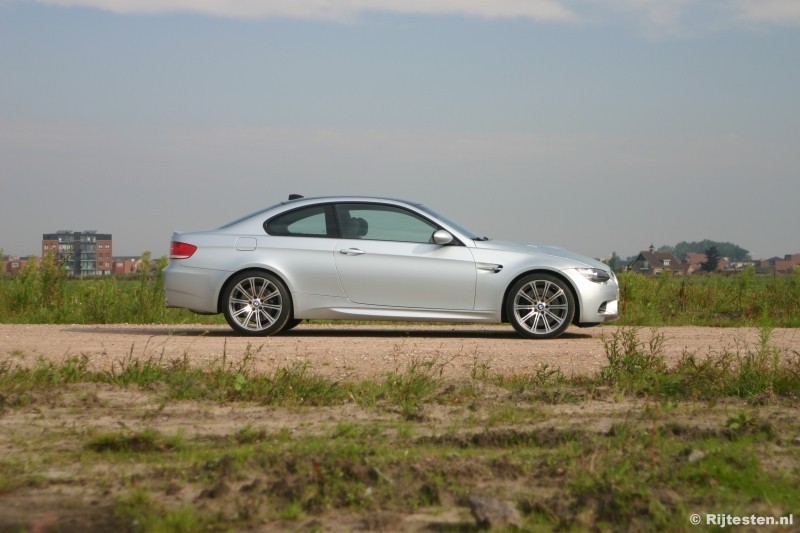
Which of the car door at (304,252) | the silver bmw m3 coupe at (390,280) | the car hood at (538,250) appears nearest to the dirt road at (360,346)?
the silver bmw m3 coupe at (390,280)

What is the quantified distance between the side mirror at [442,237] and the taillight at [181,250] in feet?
9.26

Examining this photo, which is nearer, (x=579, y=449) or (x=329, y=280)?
(x=579, y=449)

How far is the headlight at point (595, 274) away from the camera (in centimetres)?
1215

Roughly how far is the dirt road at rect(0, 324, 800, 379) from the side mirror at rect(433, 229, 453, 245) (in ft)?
3.71

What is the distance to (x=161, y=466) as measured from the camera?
218 inches

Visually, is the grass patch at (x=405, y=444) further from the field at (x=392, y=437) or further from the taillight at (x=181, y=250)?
the taillight at (x=181, y=250)

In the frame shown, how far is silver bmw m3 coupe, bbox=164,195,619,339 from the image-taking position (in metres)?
12.0

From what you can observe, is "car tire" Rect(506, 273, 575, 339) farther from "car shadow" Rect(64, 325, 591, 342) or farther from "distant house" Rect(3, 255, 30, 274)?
"distant house" Rect(3, 255, 30, 274)

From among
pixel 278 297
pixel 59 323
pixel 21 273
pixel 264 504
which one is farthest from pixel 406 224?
pixel 21 273

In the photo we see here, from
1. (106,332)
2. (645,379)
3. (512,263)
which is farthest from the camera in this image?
(106,332)

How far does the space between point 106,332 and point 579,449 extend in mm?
8606

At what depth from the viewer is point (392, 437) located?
6.26 metres

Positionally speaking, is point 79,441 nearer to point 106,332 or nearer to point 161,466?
point 161,466

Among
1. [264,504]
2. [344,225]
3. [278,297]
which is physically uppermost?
[344,225]
